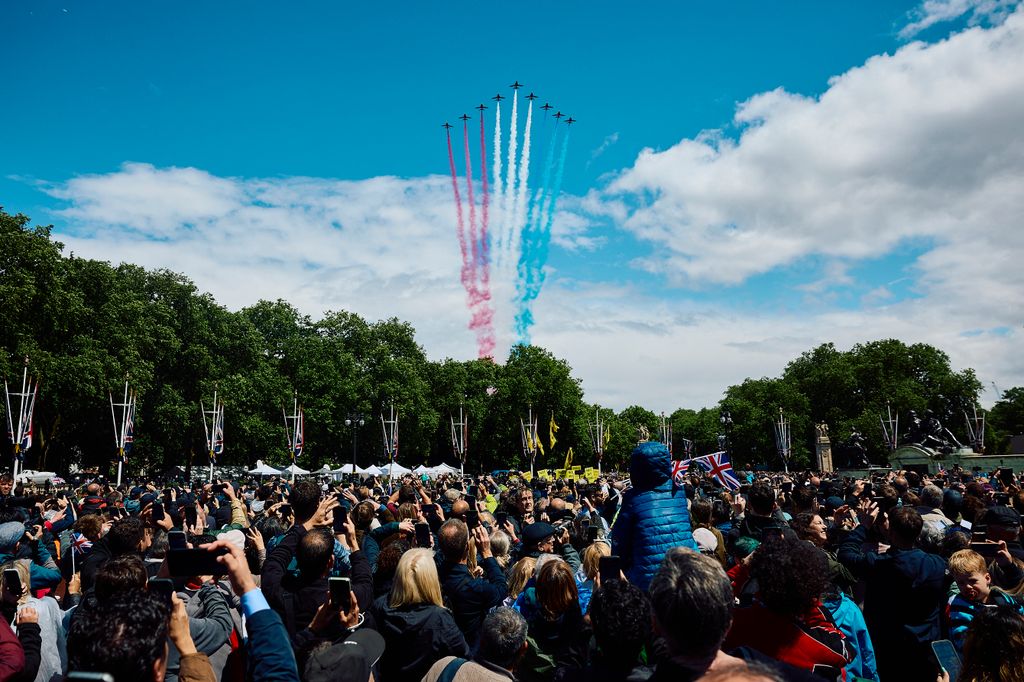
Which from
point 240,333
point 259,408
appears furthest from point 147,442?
point 240,333

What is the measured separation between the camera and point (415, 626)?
163 inches

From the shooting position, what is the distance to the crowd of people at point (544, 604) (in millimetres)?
2619

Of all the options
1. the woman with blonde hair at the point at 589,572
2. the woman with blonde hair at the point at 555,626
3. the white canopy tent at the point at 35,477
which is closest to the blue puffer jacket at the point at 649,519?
the woman with blonde hair at the point at 589,572

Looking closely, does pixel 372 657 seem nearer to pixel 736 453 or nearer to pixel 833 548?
pixel 833 548

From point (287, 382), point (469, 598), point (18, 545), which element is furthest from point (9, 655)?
point (287, 382)

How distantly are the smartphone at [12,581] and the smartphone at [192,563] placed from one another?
2212mm

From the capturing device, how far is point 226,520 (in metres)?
10.2

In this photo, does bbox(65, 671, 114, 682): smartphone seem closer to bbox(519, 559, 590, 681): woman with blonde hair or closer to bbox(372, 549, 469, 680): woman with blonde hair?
bbox(372, 549, 469, 680): woman with blonde hair

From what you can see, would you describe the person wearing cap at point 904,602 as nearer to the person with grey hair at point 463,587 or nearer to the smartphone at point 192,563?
the person with grey hair at point 463,587

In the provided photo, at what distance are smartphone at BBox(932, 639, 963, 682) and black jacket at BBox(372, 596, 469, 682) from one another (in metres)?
2.55

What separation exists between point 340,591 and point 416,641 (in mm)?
971

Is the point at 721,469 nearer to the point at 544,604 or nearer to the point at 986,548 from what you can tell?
the point at 986,548

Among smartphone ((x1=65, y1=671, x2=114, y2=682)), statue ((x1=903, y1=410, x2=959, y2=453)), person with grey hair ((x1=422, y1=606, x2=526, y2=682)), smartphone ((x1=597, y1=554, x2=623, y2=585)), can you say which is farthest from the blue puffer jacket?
statue ((x1=903, y1=410, x2=959, y2=453))

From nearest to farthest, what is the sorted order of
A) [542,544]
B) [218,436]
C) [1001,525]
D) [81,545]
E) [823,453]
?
[1001,525]
[542,544]
[81,545]
[218,436]
[823,453]
